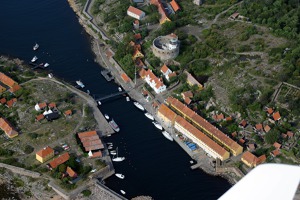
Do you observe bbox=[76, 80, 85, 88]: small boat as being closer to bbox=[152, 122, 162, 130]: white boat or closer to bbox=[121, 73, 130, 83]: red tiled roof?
bbox=[121, 73, 130, 83]: red tiled roof

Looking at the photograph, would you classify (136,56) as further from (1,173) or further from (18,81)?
(1,173)

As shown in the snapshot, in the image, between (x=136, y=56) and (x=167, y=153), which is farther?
(x=136, y=56)

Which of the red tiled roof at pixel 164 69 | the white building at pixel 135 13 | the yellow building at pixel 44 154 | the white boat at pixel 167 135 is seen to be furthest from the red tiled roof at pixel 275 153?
the white building at pixel 135 13

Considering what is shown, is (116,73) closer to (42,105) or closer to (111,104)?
(111,104)

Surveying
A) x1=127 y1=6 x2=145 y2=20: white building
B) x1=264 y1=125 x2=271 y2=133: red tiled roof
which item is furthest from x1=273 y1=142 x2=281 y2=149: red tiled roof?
x1=127 y1=6 x2=145 y2=20: white building

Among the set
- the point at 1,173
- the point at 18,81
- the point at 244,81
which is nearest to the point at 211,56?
the point at 244,81

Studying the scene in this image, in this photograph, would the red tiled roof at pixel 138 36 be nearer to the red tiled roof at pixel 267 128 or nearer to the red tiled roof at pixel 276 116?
the red tiled roof at pixel 276 116
